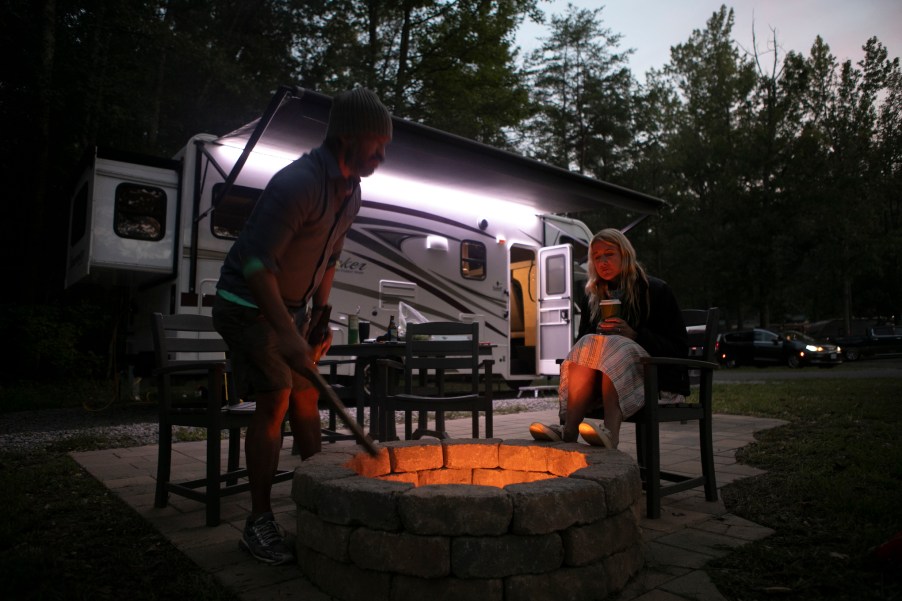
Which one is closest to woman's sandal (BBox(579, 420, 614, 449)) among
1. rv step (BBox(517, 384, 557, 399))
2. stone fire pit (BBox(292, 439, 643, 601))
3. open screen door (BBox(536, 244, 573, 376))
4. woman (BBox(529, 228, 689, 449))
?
woman (BBox(529, 228, 689, 449))


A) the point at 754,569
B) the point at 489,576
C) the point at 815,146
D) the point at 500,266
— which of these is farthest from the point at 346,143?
the point at 815,146

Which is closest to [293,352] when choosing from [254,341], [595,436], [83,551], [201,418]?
[254,341]

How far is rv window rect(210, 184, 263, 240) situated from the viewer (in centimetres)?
649

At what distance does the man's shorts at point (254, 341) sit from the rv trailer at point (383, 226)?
3.34 m

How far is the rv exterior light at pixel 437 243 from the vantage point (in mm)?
8211

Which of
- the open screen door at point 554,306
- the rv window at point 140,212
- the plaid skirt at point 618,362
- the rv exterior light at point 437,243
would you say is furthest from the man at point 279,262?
the open screen door at point 554,306

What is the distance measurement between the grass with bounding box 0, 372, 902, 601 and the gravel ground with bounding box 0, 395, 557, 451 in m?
0.58

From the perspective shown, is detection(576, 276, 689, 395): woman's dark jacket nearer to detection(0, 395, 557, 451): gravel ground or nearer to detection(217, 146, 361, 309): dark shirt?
detection(217, 146, 361, 309): dark shirt

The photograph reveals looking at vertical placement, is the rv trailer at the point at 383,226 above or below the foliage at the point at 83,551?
above

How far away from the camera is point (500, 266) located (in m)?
9.16

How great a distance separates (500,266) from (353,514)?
7573mm

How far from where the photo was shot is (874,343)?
21000mm

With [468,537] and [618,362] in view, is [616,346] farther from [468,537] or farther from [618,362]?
[468,537]

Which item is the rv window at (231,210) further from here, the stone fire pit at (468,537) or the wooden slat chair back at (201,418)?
the stone fire pit at (468,537)
